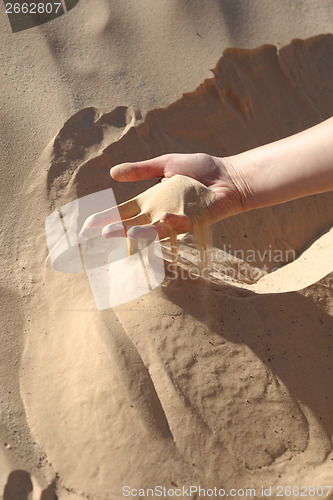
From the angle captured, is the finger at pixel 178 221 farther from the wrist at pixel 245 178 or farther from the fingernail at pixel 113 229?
the wrist at pixel 245 178

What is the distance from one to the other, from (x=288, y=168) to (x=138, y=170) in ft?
1.72

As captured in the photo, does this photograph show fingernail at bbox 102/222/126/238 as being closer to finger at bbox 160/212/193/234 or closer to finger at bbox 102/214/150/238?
finger at bbox 102/214/150/238

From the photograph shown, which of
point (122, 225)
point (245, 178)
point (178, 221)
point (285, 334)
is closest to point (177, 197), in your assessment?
point (178, 221)

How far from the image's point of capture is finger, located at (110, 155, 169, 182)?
5.86 feet

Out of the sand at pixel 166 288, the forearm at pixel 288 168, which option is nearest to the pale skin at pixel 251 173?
the forearm at pixel 288 168

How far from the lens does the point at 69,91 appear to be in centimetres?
220

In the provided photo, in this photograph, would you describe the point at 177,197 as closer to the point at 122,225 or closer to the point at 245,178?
the point at 122,225

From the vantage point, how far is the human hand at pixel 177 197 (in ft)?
5.40

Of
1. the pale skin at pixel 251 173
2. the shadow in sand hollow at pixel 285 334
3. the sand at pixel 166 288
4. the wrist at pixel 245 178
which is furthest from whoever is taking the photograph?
the wrist at pixel 245 178

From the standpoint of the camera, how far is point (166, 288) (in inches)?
64.7

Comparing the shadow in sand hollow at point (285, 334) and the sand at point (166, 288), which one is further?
the shadow in sand hollow at point (285, 334)

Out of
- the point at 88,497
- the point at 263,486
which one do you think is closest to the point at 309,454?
the point at 263,486

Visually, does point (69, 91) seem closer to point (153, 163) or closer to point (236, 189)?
point (153, 163)

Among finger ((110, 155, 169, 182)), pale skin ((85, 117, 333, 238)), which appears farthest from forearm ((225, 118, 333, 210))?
finger ((110, 155, 169, 182))
